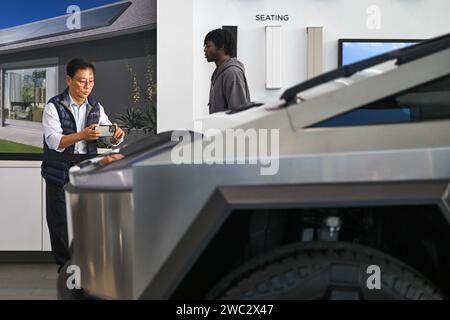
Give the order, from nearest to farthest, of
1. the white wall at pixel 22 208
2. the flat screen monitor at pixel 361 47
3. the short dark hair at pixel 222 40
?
1. the short dark hair at pixel 222 40
2. the white wall at pixel 22 208
3. the flat screen monitor at pixel 361 47

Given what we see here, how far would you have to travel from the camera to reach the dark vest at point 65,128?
515 cm

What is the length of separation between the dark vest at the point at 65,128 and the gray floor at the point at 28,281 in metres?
0.90

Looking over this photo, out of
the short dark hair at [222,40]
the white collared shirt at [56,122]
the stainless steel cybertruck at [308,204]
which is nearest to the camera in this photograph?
the stainless steel cybertruck at [308,204]

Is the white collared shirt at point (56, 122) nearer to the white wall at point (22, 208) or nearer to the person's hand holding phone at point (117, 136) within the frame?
the person's hand holding phone at point (117, 136)

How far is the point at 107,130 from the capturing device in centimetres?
515

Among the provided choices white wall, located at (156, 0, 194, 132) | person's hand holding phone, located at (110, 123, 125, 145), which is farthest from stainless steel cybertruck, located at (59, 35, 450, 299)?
white wall, located at (156, 0, 194, 132)

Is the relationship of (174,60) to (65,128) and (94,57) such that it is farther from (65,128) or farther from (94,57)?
(65,128)

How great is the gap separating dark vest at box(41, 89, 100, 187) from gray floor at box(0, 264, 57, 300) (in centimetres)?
90

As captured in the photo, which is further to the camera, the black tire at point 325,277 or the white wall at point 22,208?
the white wall at point 22,208

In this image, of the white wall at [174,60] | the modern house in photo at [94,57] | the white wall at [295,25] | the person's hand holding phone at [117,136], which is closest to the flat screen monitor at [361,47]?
the white wall at [295,25]

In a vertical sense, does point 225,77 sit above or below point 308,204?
above

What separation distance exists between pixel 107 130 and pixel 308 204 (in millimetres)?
3311

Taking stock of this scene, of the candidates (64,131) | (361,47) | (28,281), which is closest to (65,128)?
(64,131)
